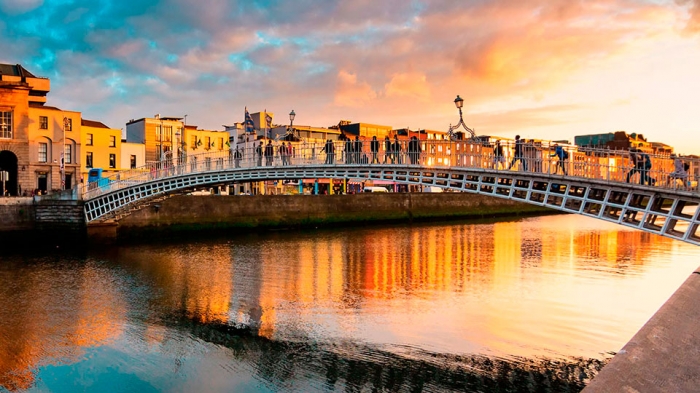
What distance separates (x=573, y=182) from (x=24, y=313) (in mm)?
13504

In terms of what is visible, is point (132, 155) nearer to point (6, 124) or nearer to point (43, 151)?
point (43, 151)

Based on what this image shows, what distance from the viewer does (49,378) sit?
9547 millimetres

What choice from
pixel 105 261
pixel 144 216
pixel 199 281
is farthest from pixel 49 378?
pixel 144 216

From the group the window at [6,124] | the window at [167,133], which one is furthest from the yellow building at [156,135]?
the window at [6,124]

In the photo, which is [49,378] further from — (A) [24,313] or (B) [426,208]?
(B) [426,208]

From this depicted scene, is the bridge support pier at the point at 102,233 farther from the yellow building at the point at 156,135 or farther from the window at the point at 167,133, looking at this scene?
the window at the point at 167,133

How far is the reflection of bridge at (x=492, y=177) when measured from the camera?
11781mm

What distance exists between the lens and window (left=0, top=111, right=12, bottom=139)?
30.6 m

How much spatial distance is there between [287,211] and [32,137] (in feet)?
49.7

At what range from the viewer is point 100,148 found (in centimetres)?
3938

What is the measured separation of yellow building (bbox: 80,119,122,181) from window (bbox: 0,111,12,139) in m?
7.10

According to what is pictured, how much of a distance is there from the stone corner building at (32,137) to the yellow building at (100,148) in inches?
138

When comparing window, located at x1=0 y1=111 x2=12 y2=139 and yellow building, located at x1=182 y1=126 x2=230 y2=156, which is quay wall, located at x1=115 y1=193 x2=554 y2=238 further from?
yellow building, located at x1=182 y1=126 x2=230 y2=156

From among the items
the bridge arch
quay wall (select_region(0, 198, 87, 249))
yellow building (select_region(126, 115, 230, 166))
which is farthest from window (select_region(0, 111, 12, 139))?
yellow building (select_region(126, 115, 230, 166))
